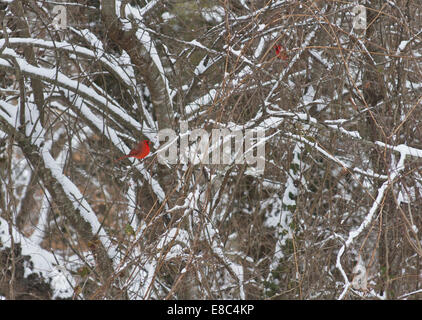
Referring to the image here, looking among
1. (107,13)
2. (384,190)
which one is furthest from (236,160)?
(107,13)

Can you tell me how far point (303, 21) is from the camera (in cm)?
348

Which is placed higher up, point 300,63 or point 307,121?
point 300,63

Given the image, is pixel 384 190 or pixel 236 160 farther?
pixel 236 160

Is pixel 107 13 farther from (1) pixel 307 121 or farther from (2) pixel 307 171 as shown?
(2) pixel 307 171

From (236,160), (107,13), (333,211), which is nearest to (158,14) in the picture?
(107,13)

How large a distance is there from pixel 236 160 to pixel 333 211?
900 millimetres

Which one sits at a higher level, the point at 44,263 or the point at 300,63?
the point at 300,63

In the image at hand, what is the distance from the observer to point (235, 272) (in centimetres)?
348

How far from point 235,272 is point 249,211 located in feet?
5.21

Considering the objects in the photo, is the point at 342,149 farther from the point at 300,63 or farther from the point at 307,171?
the point at 300,63
